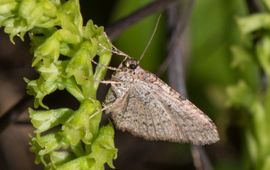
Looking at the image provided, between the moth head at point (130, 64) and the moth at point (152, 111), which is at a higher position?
the moth head at point (130, 64)

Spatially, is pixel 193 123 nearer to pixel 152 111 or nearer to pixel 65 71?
pixel 152 111

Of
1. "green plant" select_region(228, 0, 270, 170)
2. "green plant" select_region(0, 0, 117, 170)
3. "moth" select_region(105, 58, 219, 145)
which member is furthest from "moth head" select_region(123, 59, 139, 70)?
"green plant" select_region(228, 0, 270, 170)

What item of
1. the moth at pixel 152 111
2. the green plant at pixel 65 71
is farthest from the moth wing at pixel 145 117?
the green plant at pixel 65 71

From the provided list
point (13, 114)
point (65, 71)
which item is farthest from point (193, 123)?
point (13, 114)

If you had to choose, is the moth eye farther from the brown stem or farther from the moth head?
the brown stem

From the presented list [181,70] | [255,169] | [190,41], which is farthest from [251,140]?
[190,41]

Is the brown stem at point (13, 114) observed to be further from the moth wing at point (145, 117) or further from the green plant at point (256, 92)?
the green plant at point (256, 92)

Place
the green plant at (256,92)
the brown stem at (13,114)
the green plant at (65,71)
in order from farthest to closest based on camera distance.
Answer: the green plant at (256,92)
the brown stem at (13,114)
the green plant at (65,71)

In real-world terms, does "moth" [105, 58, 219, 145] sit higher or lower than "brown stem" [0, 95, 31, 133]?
lower

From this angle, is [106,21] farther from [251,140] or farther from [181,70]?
[251,140]
